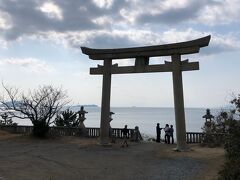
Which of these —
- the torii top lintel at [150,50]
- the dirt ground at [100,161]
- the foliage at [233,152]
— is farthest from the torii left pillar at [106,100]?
the foliage at [233,152]

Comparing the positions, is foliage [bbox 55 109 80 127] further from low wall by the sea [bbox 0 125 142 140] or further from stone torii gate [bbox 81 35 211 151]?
stone torii gate [bbox 81 35 211 151]

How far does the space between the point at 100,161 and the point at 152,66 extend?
6.63 m

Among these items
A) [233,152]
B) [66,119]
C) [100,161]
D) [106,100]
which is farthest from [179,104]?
[66,119]

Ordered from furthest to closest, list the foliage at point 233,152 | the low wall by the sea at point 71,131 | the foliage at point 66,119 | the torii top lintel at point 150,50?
the foliage at point 66,119, the low wall by the sea at point 71,131, the torii top lintel at point 150,50, the foliage at point 233,152

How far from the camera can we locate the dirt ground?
11.9m

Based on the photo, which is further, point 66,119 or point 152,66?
point 66,119

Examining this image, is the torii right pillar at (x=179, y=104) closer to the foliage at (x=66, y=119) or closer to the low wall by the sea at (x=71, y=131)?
the low wall by the sea at (x=71, y=131)

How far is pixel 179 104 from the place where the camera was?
1791cm

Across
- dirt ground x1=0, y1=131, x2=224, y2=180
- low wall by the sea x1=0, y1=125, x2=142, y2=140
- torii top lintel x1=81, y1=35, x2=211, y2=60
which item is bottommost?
dirt ground x1=0, y1=131, x2=224, y2=180

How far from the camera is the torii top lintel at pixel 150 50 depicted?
17.8 meters

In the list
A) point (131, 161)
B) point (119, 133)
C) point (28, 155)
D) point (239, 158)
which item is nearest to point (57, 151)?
point (28, 155)

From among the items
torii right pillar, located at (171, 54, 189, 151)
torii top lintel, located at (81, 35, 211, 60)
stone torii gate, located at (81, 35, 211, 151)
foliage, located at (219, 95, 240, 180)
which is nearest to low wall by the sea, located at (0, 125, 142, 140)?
stone torii gate, located at (81, 35, 211, 151)

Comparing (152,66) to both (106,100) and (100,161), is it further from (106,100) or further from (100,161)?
(100,161)

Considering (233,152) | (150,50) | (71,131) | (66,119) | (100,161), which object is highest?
(150,50)
